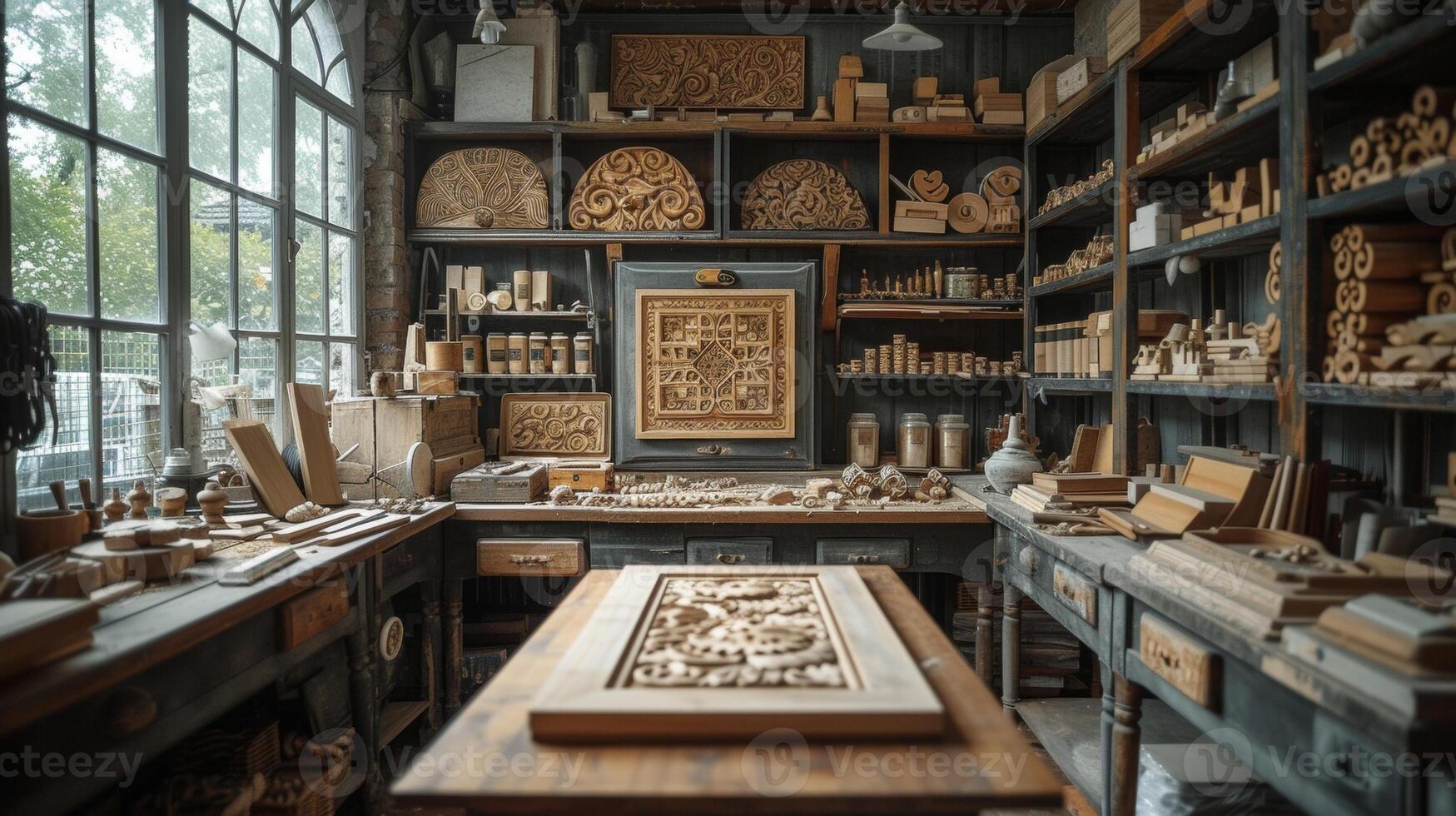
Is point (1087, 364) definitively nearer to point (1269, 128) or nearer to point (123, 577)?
point (1269, 128)

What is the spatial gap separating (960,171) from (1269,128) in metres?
2.50

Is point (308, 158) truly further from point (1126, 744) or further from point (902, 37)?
point (1126, 744)

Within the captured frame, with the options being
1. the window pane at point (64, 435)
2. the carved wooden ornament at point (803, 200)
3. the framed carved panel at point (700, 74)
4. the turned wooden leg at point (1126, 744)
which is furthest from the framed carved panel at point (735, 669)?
the framed carved panel at point (700, 74)

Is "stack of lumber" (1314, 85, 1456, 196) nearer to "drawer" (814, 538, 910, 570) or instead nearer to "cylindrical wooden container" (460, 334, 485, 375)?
"drawer" (814, 538, 910, 570)

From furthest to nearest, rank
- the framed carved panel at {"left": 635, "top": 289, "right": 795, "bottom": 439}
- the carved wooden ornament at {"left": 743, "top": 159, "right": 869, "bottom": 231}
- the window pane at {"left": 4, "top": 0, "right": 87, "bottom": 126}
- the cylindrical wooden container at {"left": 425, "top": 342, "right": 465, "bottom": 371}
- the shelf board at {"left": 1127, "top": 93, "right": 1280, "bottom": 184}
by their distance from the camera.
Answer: the carved wooden ornament at {"left": 743, "top": 159, "right": 869, "bottom": 231} → the framed carved panel at {"left": 635, "top": 289, "right": 795, "bottom": 439} → the cylindrical wooden container at {"left": 425, "top": 342, "right": 465, "bottom": 371} → the shelf board at {"left": 1127, "top": 93, "right": 1280, "bottom": 184} → the window pane at {"left": 4, "top": 0, "right": 87, "bottom": 126}

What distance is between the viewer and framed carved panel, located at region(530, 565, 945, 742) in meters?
1.51

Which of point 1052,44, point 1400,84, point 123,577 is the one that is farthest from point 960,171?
point 123,577

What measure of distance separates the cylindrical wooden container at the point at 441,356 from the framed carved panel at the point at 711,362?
1083 millimetres

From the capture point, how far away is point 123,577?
235 cm

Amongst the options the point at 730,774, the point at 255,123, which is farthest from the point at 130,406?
the point at 730,774

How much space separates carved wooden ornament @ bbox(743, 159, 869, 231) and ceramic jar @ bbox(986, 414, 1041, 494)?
1.69 meters

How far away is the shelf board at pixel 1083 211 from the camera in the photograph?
3875 mm

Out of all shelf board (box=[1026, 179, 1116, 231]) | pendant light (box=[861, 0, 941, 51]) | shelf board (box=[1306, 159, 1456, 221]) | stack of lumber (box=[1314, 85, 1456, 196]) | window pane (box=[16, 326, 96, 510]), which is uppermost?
pendant light (box=[861, 0, 941, 51])

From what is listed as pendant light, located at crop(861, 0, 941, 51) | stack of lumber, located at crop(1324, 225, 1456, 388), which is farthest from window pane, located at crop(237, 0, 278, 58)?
stack of lumber, located at crop(1324, 225, 1456, 388)
